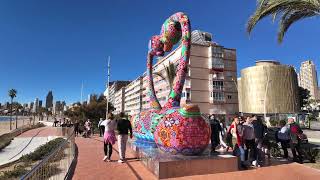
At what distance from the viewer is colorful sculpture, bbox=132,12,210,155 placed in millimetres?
8136

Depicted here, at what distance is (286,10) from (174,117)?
5729mm

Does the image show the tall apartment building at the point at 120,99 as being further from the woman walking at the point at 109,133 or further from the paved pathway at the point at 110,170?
the paved pathway at the point at 110,170

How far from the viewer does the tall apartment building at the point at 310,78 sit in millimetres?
164500

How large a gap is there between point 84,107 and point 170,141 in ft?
121

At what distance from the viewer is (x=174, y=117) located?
327 inches

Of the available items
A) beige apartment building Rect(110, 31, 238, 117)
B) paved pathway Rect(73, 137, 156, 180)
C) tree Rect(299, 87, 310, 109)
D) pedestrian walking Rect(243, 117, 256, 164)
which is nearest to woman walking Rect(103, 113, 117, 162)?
paved pathway Rect(73, 137, 156, 180)

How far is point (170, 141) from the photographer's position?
8344 millimetres

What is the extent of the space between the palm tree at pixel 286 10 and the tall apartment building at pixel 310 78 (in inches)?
6853

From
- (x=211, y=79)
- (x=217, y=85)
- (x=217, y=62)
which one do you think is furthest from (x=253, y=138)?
(x=217, y=62)

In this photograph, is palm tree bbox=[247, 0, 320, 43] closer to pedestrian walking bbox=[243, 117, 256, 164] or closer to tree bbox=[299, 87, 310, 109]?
pedestrian walking bbox=[243, 117, 256, 164]

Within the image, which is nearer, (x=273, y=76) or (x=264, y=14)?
(x=264, y=14)

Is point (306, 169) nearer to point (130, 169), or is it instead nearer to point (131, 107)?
point (130, 169)

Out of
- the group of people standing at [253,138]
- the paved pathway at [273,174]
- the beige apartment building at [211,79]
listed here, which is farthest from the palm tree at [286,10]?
the beige apartment building at [211,79]

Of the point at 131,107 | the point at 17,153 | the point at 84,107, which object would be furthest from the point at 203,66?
the point at 131,107
